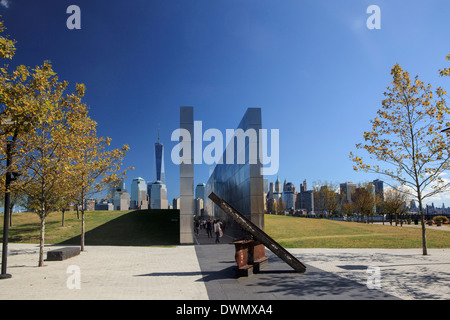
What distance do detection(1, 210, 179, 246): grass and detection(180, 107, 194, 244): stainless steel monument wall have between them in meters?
1.83

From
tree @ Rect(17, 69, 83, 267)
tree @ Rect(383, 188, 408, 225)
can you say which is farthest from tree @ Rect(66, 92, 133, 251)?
tree @ Rect(383, 188, 408, 225)

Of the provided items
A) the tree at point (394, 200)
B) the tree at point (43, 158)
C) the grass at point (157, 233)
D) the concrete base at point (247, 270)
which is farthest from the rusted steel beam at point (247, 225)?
the tree at point (394, 200)

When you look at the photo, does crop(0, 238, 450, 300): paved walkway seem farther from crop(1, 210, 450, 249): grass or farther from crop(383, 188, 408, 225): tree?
crop(383, 188, 408, 225): tree

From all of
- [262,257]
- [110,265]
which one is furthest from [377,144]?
[110,265]

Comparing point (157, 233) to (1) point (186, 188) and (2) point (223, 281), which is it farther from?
(2) point (223, 281)

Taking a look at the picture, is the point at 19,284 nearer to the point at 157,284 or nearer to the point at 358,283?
the point at 157,284

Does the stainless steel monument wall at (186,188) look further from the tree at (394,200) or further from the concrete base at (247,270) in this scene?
the tree at (394,200)

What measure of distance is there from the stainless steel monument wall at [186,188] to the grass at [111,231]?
183 cm

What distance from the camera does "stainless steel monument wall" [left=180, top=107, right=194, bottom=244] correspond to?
83.0 feet

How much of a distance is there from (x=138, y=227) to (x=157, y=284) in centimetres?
2705

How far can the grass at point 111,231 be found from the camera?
28720 millimetres
